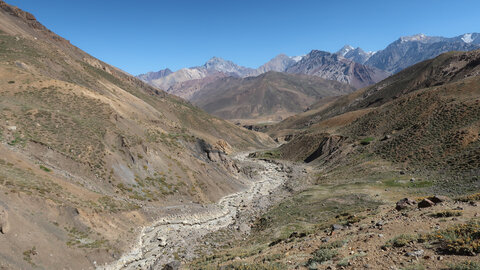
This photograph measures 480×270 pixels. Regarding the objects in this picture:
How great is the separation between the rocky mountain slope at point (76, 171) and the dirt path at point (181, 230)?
1.43 m

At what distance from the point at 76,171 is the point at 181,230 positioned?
16.5 meters

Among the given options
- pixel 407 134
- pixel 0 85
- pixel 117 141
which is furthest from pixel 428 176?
pixel 0 85

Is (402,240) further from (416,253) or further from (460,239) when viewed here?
(460,239)

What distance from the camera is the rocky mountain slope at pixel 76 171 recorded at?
73.2 ft

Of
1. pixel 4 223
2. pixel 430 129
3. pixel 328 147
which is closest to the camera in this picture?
pixel 4 223


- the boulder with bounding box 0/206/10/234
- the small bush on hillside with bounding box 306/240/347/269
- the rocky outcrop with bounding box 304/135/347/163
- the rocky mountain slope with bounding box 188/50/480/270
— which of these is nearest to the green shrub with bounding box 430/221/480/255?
the rocky mountain slope with bounding box 188/50/480/270

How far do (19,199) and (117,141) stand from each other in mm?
21559

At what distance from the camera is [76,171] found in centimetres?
3547

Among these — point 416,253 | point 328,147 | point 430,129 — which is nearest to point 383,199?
point 416,253

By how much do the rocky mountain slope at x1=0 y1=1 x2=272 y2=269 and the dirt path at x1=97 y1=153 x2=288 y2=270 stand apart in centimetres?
143

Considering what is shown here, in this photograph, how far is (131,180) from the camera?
130ft

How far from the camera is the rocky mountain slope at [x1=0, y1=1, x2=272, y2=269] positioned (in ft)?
73.2

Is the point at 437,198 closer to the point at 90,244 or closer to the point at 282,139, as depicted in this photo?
the point at 90,244

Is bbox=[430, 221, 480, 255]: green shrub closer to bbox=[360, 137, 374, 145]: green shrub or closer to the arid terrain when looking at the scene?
the arid terrain
